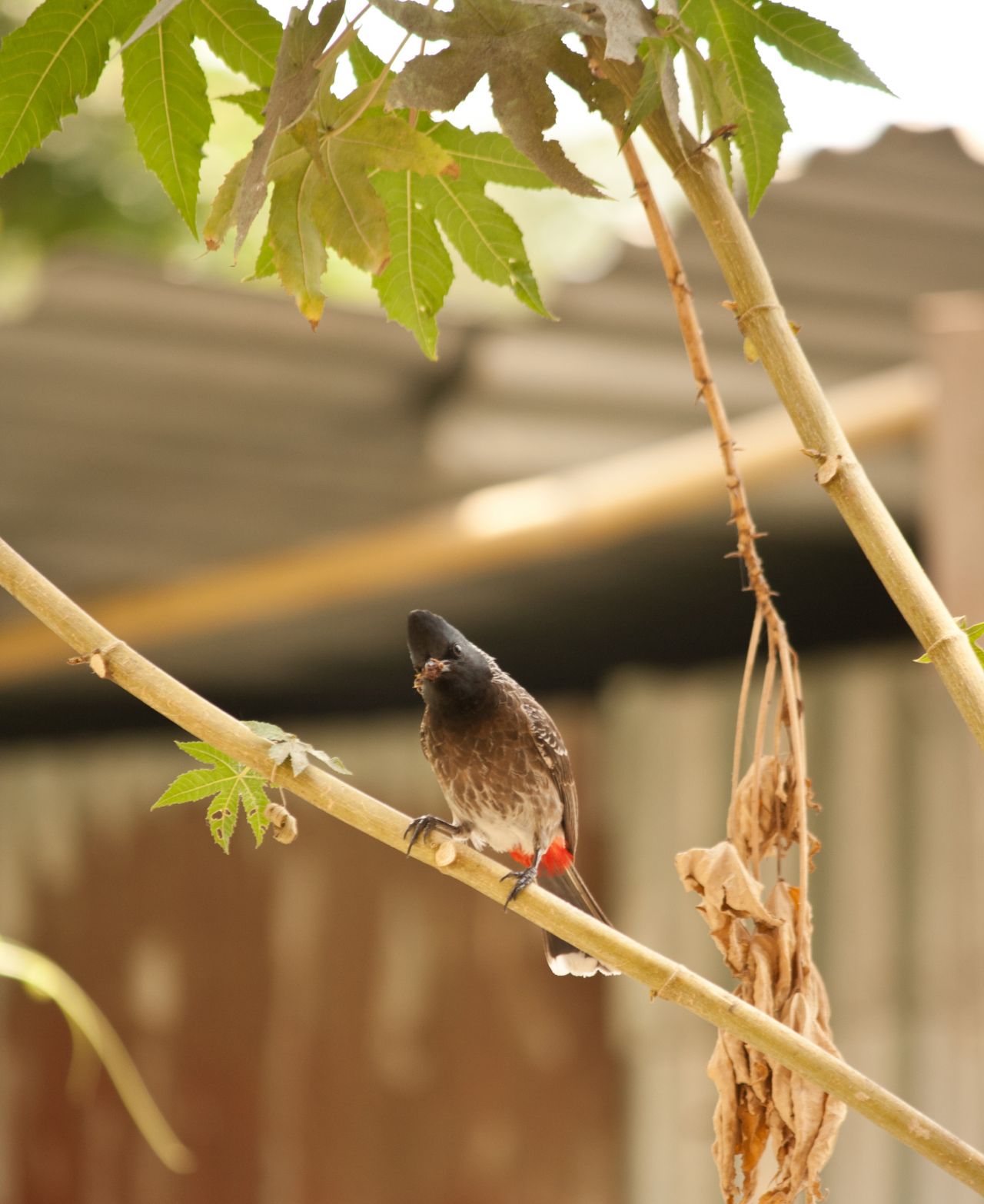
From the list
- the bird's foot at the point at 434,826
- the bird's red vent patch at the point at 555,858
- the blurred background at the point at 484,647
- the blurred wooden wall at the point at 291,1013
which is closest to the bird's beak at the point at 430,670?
the bird's foot at the point at 434,826

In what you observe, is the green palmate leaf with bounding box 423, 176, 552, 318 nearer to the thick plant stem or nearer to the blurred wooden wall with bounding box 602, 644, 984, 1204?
the thick plant stem

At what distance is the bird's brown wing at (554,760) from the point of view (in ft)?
4.53

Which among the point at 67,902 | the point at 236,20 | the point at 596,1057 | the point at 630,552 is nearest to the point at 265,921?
the point at 67,902

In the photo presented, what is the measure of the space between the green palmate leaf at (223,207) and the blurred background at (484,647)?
2102 millimetres

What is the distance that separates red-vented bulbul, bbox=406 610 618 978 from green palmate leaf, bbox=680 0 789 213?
45 cm

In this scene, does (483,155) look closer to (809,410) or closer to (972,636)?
(809,410)

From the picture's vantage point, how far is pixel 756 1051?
87 cm

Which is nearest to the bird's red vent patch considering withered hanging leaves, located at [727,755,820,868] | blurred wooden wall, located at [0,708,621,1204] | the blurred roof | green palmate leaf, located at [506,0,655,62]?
withered hanging leaves, located at [727,755,820,868]

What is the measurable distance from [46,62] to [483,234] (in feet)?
0.90

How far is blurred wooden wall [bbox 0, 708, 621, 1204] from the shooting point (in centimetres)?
519

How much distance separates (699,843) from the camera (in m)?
4.74

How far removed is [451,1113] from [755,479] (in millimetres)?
3004

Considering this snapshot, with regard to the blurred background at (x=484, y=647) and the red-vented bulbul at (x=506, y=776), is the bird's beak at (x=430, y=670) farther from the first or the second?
the blurred background at (x=484, y=647)

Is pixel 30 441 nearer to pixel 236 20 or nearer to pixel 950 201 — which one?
pixel 950 201
